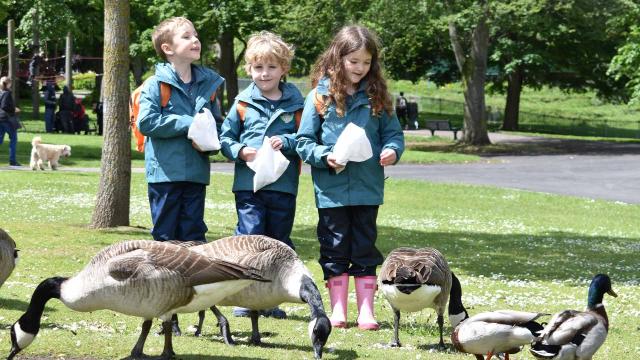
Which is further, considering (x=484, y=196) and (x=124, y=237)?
(x=484, y=196)

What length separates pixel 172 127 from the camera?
8242 millimetres

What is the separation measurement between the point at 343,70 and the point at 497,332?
2901 mm

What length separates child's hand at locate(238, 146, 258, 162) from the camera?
8430 mm

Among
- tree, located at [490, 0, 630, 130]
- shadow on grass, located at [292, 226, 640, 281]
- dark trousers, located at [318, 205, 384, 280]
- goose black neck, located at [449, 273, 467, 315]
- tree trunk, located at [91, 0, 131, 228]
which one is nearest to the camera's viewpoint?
goose black neck, located at [449, 273, 467, 315]

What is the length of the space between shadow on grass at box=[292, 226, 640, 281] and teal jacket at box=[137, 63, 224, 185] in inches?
194

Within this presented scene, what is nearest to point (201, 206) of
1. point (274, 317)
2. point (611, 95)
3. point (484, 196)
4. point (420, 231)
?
point (274, 317)

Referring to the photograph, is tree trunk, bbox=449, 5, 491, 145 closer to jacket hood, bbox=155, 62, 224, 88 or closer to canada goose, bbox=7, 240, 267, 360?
jacket hood, bbox=155, 62, 224, 88

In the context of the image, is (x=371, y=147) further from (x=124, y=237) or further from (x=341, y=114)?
(x=124, y=237)

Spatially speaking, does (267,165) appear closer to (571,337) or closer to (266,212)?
(266,212)

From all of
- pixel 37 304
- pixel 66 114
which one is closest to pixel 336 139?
pixel 37 304

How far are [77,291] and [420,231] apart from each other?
447 inches

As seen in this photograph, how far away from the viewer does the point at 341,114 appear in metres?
8.45

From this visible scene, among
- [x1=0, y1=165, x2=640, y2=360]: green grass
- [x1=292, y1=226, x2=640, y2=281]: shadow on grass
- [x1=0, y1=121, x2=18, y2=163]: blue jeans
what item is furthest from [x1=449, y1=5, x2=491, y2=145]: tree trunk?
[x1=292, y1=226, x2=640, y2=281]: shadow on grass

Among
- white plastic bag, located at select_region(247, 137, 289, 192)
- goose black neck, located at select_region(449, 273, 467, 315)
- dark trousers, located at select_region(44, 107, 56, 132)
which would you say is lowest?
dark trousers, located at select_region(44, 107, 56, 132)
